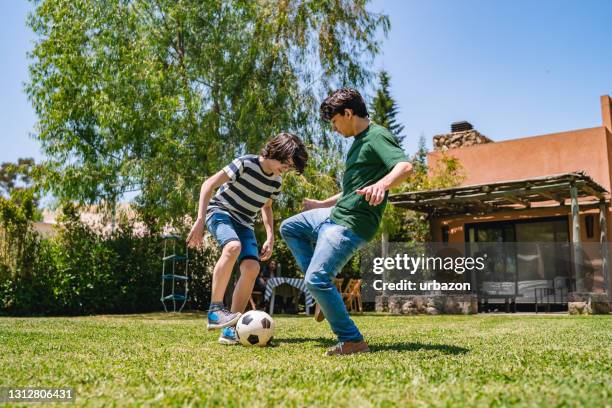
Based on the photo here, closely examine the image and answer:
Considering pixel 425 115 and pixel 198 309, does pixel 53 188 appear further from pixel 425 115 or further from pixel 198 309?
pixel 425 115

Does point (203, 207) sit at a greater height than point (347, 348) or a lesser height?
greater

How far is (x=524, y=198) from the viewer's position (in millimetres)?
14469

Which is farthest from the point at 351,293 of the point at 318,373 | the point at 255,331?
the point at 318,373

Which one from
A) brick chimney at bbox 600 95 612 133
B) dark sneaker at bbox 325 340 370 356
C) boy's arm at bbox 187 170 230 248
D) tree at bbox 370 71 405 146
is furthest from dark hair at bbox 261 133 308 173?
tree at bbox 370 71 405 146

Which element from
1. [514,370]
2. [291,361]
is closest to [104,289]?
[291,361]

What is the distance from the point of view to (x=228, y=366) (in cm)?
297

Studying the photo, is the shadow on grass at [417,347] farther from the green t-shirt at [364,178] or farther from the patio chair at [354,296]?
the patio chair at [354,296]

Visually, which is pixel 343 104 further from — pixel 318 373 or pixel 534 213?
pixel 534 213

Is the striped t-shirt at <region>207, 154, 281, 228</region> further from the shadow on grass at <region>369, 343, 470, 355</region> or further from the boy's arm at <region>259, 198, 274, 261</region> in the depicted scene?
the shadow on grass at <region>369, 343, 470, 355</region>

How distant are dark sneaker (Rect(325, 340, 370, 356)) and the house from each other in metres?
9.62

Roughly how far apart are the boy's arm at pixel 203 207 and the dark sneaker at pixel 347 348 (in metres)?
1.49

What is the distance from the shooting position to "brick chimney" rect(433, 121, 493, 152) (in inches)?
728

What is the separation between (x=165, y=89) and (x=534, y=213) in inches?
391

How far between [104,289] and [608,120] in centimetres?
1355
